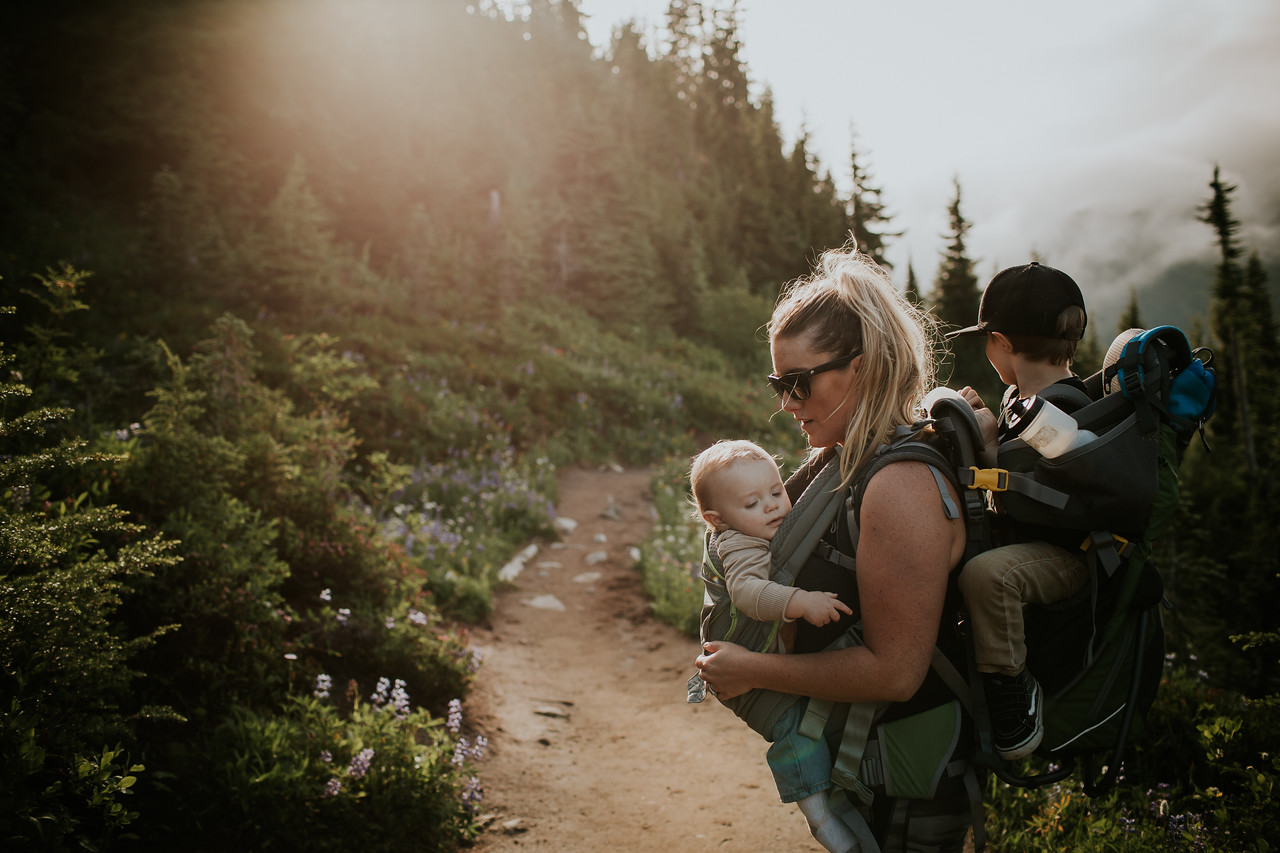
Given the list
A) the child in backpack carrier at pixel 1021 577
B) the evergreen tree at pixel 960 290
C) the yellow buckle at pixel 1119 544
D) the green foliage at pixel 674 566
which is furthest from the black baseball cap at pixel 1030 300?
the evergreen tree at pixel 960 290

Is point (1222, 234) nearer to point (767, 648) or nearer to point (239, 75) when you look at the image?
point (767, 648)

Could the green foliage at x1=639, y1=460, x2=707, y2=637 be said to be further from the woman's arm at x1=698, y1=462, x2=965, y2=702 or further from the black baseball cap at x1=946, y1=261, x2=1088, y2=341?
the woman's arm at x1=698, y1=462, x2=965, y2=702

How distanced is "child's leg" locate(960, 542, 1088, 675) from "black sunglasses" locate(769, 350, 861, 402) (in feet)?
2.36

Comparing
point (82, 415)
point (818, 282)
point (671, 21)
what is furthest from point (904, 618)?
point (671, 21)

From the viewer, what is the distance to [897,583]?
1771 mm

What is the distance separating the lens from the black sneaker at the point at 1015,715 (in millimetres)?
1971

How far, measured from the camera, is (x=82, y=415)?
21.7 feet

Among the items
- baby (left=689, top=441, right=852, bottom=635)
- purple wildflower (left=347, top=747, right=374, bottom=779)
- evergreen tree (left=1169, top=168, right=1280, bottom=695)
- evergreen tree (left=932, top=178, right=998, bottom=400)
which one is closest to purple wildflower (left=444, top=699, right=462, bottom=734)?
purple wildflower (left=347, top=747, right=374, bottom=779)

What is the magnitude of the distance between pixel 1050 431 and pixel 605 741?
488 centimetres

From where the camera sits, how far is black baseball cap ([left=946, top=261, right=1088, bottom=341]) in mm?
2262

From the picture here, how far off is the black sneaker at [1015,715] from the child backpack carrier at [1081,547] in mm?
36

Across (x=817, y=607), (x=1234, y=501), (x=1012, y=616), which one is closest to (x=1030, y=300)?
(x=1012, y=616)

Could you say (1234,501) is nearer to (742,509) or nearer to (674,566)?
(674,566)

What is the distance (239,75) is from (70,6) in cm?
462
